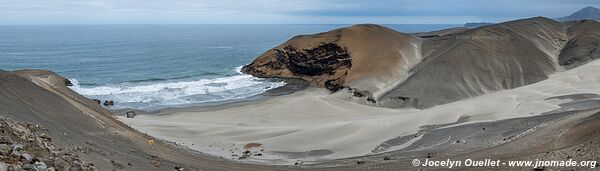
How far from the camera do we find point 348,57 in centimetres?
5231

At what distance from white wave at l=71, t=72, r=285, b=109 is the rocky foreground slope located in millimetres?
5485

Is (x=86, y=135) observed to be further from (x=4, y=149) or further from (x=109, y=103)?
(x=109, y=103)

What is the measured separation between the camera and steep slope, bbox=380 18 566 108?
135ft

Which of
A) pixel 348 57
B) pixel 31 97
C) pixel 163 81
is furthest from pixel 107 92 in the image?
pixel 31 97

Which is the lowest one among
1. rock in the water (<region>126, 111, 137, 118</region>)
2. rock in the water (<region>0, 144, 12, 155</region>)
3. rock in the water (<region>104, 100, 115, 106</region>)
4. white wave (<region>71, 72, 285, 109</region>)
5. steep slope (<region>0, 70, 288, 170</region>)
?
white wave (<region>71, 72, 285, 109</region>)

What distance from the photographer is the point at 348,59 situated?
5203 centimetres

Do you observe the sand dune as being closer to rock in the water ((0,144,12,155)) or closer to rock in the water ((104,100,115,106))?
Result: rock in the water ((104,100,115,106))

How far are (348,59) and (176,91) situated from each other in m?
16.6

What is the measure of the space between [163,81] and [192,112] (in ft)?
64.2

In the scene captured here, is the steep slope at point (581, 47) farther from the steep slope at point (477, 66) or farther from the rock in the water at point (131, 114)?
the rock in the water at point (131, 114)

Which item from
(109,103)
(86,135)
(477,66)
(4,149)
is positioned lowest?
(109,103)

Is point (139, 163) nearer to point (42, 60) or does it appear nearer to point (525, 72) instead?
point (525, 72)

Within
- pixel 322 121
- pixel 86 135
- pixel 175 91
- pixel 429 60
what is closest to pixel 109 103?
pixel 175 91

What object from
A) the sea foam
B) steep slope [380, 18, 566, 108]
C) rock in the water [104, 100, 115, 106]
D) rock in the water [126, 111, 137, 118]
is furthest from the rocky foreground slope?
rock in the water [104, 100, 115, 106]
